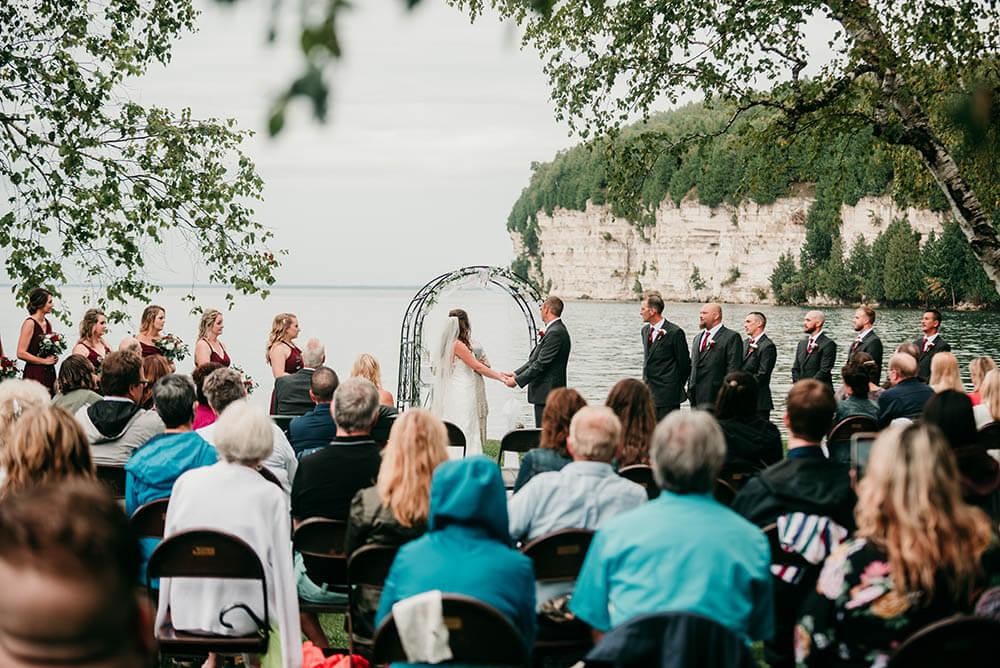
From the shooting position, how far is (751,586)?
3.45 m

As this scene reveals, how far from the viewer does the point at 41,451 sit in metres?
4.14

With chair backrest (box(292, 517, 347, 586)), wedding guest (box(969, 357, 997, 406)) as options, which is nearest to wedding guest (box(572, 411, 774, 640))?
chair backrest (box(292, 517, 347, 586))

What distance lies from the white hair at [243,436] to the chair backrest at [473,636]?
1.50 metres

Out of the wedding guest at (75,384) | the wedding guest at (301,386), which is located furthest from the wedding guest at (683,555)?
the wedding guest at (301,386)

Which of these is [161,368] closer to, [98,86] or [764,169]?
[98,86]

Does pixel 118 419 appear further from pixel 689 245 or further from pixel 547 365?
pixel 689 245

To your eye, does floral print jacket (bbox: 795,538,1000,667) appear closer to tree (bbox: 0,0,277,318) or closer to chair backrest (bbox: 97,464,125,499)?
chair backrest (bbox: 97,464,125,499)

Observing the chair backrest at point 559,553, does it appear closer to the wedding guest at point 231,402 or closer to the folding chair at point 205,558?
the folding chair at point 205,558

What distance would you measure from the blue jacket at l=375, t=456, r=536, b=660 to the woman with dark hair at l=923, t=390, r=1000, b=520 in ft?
7.08

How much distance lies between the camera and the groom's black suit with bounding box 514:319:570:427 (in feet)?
37.5

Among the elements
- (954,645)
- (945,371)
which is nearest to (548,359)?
(945,371)

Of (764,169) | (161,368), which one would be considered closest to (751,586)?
(161,368)

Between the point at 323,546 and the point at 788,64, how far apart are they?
35.7 feet

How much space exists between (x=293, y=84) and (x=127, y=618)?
1.15 meters
